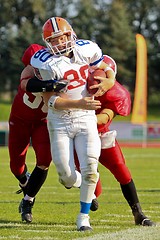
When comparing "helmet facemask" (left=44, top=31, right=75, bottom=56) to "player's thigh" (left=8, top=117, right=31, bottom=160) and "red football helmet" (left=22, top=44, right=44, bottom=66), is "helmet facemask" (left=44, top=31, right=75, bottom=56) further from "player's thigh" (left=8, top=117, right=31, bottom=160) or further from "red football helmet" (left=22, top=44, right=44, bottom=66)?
"player's thigh" (left=8, top=117, right=31, bottom=160)

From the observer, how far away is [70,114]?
484 cm

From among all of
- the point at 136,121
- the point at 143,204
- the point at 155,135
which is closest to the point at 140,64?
the point at 136,121

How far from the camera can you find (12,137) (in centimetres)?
570

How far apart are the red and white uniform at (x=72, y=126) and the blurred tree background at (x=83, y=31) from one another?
3367cm

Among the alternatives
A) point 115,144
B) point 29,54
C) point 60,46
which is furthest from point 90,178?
point 29,54

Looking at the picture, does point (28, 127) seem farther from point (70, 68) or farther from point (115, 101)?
point (70, 68)

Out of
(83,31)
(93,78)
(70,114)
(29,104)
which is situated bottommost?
(83,31)

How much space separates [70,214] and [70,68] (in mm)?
1507

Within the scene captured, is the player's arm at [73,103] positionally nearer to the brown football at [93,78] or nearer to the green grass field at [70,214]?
the brown football at [93,78]

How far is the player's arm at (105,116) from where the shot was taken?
5.04m

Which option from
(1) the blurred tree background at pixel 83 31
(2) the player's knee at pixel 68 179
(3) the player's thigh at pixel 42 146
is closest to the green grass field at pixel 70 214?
(2) the player's knee at pixel 68 179

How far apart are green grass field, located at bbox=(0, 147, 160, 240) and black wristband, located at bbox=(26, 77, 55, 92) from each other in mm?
969

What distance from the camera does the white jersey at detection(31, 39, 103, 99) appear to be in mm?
4824

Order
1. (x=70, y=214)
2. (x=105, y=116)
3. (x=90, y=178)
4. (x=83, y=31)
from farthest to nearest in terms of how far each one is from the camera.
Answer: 1. (x=83, y=31)
2. (x=70, y=214)
3. (x=105, y=116)
4. (x=90, y=178)
